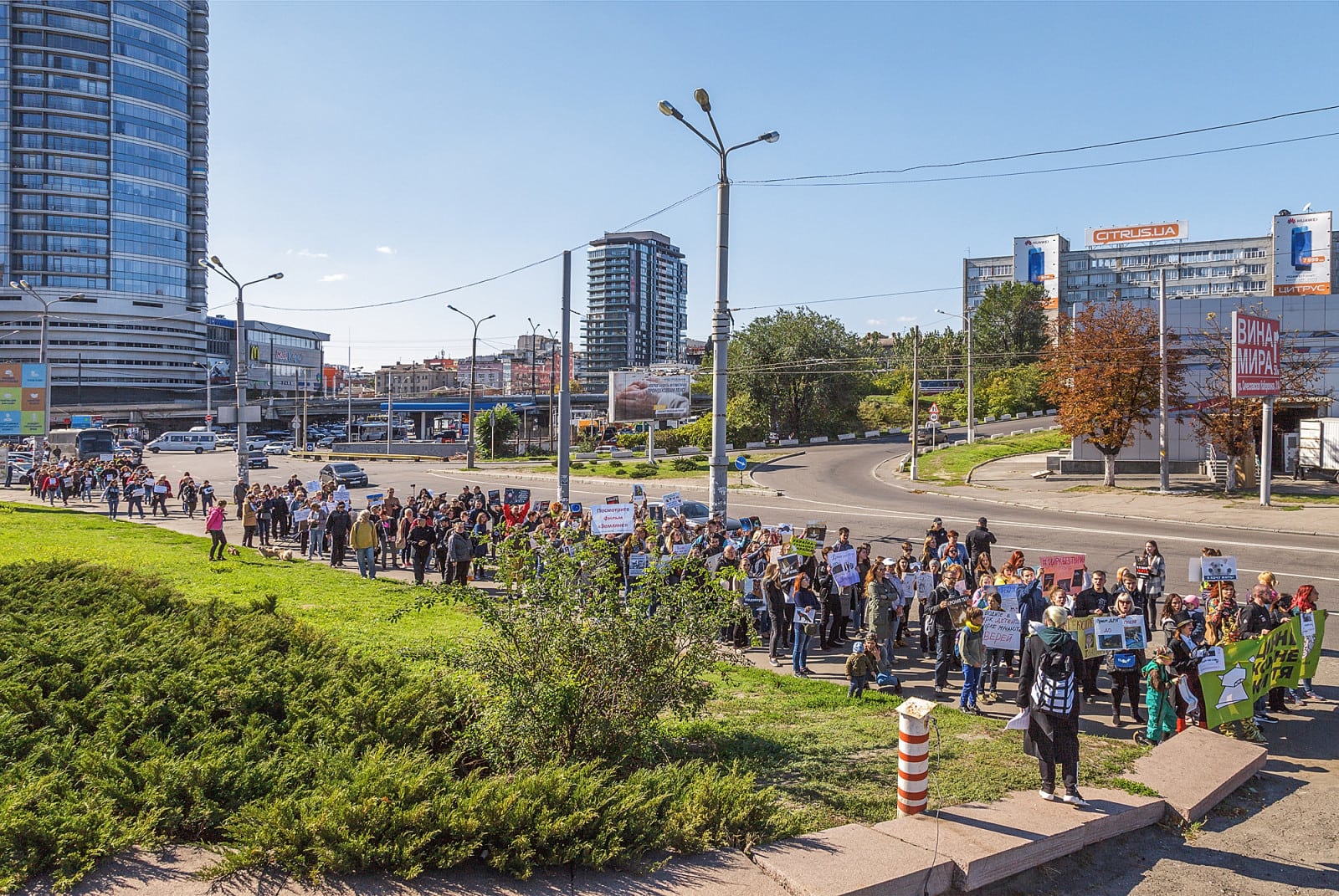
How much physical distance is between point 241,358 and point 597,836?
3084 cm

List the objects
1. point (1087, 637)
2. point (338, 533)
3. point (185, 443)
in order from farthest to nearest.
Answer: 1. point (185, 443)
2. point (338, 533)
3. point (1087, 637)

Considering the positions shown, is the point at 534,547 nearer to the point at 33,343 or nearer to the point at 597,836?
the point at 597,836

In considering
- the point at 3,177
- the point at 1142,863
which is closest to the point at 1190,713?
the point at 1142,863

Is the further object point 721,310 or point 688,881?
point 721,310

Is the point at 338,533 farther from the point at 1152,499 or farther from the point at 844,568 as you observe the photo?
the point at 1152,499

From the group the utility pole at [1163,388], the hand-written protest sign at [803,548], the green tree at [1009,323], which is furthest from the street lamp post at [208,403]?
the hand-written protest sign at [803,548]

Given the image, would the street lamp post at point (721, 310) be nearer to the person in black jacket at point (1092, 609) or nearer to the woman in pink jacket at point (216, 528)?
the person in black jacket at point (1092, 609)

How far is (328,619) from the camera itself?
46.5ft

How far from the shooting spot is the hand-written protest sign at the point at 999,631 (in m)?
11.7

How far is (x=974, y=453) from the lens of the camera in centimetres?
5212

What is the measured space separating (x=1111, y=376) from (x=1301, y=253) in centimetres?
11807

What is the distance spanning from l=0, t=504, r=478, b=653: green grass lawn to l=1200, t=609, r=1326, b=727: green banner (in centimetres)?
892

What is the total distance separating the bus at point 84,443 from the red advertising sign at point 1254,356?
201 ft

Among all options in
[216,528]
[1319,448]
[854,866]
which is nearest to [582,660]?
[854,866]
